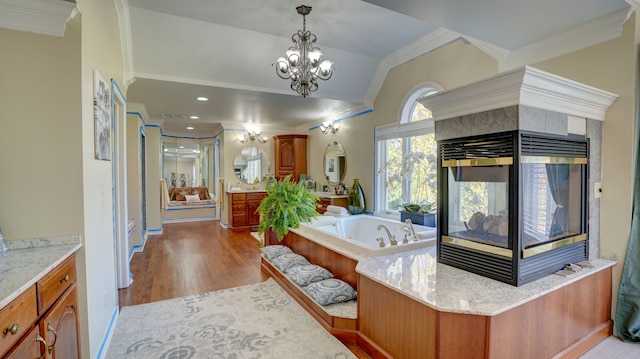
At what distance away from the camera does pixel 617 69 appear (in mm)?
2127

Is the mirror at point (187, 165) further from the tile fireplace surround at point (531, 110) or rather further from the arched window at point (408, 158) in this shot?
the tile fireplace surround at point (531, 110)

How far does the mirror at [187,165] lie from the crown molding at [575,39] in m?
8.27

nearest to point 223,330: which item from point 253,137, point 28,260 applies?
point 28,260

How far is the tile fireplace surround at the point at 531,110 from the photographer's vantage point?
67.8 inches

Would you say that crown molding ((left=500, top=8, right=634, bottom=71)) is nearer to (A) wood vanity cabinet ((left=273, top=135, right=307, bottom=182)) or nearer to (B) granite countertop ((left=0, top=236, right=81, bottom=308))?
(B) granite countertop ((left=0, top=236, right=81, bottom=308))

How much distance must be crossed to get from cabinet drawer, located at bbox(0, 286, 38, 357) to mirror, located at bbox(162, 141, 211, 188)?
27.1ft

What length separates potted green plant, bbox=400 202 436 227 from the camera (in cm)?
364

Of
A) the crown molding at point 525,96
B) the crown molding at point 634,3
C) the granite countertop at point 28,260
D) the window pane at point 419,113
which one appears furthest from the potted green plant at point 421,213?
the granite countertop at point 28,260

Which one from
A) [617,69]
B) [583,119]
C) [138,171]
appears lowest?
[138,171]

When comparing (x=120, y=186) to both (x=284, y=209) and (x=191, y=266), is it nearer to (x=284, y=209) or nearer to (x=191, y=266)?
(x=191, y=266)

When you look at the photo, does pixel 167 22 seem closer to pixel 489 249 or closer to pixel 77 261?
pixel 77 261

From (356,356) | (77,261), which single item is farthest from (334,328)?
(77,261)

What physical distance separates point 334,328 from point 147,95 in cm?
419

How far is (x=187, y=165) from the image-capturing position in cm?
924
